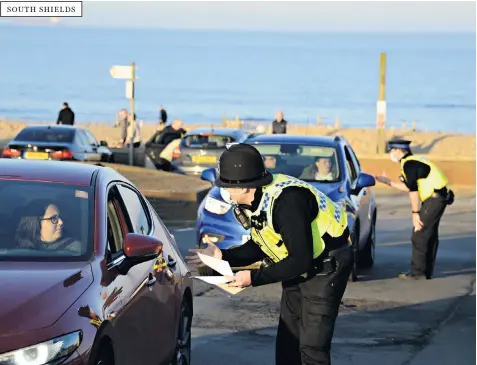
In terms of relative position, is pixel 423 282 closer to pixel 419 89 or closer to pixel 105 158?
pixel 105 158

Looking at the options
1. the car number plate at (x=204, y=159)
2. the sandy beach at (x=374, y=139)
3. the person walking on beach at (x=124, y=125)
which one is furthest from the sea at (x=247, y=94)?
the car number plate at (x=204, y=159)

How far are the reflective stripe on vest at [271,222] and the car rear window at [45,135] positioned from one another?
808 inches

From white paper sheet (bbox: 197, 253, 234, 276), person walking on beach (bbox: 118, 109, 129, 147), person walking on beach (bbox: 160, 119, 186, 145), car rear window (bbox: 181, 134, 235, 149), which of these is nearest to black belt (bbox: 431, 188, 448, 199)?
white paper sheet (bbox: 197, 253, 234, 276)

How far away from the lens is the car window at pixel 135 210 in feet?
26.0

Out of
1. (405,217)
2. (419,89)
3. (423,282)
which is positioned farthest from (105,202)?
(419,89)

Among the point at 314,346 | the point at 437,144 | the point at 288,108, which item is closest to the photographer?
the point at 314,346

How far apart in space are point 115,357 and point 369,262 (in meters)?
9.78

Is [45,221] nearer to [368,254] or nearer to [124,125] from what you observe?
[368,254]

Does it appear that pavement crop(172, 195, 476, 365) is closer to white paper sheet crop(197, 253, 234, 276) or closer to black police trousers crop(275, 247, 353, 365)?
black police trousers crop(275, 247, 353, 365)

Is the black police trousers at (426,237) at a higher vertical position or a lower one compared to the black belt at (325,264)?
lower

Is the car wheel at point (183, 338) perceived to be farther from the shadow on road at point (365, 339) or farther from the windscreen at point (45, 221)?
the windscreen at point (45, 221)

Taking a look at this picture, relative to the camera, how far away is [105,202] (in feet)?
24.5

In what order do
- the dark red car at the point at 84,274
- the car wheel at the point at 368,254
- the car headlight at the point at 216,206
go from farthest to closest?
the car wheel at the point at 368,254
the car headlight at the point at 216,206
the dark red car at the point at 84,274

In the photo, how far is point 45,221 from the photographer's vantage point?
24.2 feet
